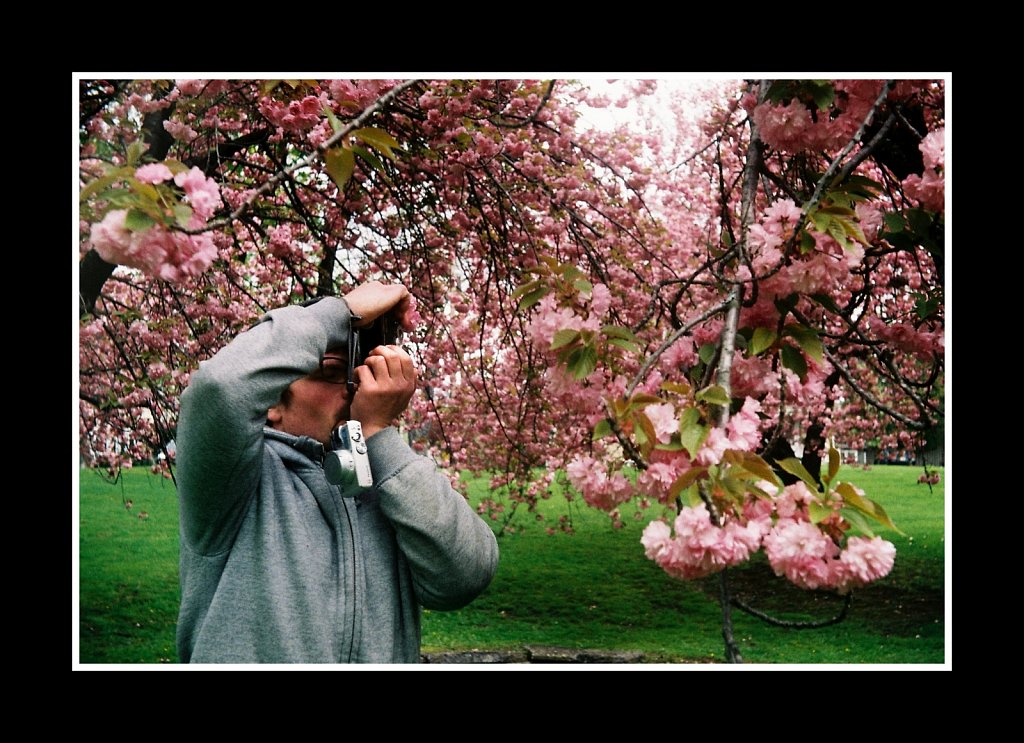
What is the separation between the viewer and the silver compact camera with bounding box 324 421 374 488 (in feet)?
2.95

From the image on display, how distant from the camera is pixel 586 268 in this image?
2.01 meters

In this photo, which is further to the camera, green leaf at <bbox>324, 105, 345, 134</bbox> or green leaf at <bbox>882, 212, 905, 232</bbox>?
green leaf at <bbox>882, 212, 905, 232</bbox>

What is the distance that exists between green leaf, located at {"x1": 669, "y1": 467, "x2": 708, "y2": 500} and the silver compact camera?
13.8 inches

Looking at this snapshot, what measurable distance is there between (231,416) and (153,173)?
275 mm

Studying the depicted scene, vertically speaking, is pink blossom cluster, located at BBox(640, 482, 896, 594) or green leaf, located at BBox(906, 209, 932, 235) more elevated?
green leaf, located at BBox(906, 209, 932, 235)

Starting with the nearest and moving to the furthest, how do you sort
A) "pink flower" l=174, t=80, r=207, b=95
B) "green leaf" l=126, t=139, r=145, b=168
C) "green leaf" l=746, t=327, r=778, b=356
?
"green leaf" l=126, t=139, r=145, b=168 → "green leaf" l=746, t=327, r=778, b=356 → "pink flower" l=174, t=80, r=207, b=95

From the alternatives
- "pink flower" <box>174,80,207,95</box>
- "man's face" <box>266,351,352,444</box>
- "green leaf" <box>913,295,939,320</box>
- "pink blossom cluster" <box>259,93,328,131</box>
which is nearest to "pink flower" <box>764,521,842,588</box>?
"man's face" <box>266,351,352,444</box>

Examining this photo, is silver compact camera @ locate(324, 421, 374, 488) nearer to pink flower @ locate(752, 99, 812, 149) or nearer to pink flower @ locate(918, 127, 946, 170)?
pink flower @ locate(752, 99, 812, 149)

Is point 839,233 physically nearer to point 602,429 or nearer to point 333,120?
point 602,429

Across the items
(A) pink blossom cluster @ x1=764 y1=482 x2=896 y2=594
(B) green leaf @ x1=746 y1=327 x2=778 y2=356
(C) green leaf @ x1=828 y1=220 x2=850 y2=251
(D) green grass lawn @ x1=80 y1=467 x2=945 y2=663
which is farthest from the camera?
(D) green grass lawn @ x1=80 y1=467 x2=945 y2=663

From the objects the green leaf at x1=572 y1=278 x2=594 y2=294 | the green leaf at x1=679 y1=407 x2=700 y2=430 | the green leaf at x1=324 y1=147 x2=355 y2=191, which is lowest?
the green leaf at x1=679 y1=407 x2=700 y2=430

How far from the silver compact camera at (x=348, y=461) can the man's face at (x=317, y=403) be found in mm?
72

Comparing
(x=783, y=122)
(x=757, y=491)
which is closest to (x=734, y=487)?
(x=757, y=491)
